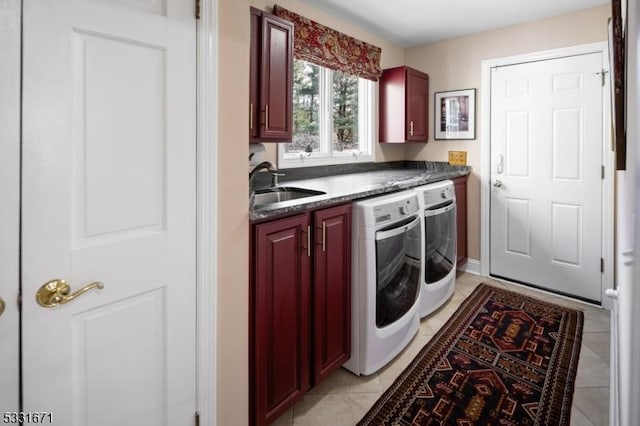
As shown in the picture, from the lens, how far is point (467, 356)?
2146 mm

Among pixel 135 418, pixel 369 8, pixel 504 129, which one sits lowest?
pixel 135 418

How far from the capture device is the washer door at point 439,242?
8.31 feet

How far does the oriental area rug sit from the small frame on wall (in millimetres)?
1720

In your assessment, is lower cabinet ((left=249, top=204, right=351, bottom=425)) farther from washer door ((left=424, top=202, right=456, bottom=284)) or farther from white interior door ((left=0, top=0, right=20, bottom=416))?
washer door ((left=424, top=202, right=456, bottom=284))

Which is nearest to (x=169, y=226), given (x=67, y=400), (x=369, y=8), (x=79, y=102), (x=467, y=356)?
(x=79, y=102)

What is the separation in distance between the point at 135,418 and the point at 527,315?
2612mm

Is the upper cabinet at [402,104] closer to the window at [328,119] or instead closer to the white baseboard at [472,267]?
the window at [328,119]

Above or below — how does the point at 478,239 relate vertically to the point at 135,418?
above

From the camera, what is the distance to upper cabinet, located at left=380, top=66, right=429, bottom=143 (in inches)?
136

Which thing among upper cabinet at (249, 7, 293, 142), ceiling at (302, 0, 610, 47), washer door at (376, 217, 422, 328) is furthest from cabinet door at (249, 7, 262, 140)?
ceiling at (302, 0, 610, 47)

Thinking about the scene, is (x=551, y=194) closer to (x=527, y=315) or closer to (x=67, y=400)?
(x=527, y=315)

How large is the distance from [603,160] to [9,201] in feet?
11.6

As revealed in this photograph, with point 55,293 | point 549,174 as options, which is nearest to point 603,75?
point 549,174

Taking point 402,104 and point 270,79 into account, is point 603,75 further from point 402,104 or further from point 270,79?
point 270,79
